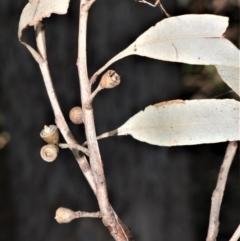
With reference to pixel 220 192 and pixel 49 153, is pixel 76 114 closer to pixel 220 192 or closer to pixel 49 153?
pixel 49 153

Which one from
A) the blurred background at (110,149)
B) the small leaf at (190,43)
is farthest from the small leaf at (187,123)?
the blurred background at (110,149)

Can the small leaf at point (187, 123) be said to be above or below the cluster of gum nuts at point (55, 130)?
below

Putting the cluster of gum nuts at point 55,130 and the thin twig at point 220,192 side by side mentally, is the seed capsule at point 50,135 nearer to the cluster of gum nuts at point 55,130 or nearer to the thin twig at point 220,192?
the cluster of gum nuts at point 55,130

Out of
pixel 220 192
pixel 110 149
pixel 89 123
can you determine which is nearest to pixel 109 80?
pixel 89 123

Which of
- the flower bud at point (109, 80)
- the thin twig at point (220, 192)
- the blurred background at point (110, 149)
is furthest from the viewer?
the blurred background at point (110, 149)

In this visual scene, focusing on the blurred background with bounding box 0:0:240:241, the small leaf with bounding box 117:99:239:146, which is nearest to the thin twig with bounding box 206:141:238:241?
the small leaf with bounding box 117:99:239:146

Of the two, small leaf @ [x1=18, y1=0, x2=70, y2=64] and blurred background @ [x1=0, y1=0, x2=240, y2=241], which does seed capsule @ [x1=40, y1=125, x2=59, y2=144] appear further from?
blurred background @ [x1=0, y1=0, x2=240, y2=241]
